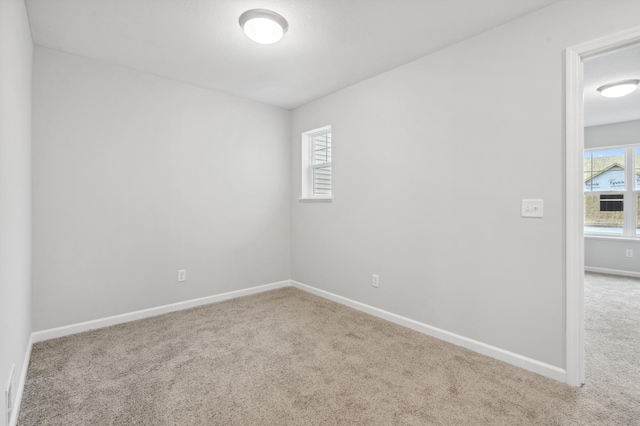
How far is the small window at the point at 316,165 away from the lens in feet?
13.3

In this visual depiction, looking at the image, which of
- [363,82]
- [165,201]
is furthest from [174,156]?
[363,82]

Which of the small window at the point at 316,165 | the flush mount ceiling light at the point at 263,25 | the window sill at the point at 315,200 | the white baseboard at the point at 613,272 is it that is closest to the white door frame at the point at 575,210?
the flush mount ceiling light at the point at 263,25

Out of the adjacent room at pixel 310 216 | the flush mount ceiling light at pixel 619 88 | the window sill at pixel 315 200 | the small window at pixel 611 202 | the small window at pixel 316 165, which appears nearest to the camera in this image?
the adjacent room at pixel 310 216

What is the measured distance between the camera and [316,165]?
4.07 meters

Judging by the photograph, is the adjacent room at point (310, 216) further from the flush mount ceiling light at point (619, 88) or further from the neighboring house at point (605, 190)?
the neighboring house at point (605, 190)

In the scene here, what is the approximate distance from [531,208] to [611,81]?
8.35 ft

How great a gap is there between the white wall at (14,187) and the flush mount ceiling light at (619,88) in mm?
5125

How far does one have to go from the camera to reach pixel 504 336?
88.7 inches

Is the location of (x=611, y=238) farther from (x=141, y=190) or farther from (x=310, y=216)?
(x=141, y=190)

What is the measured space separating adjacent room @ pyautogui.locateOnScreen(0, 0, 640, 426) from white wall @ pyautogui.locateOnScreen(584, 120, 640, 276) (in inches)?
48.0

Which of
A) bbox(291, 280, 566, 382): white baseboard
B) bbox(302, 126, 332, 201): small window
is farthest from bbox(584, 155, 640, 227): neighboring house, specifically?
bbox(302, 126, 332, 201): small window

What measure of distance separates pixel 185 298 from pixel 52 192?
5.22 ft

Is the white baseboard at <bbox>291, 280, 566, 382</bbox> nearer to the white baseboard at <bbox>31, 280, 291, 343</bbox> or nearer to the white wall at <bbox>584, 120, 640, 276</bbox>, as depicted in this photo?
the white baseboard at <bbox>31, 280, 291, 343</bbox>

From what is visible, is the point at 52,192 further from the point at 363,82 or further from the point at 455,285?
the point at 455,285
